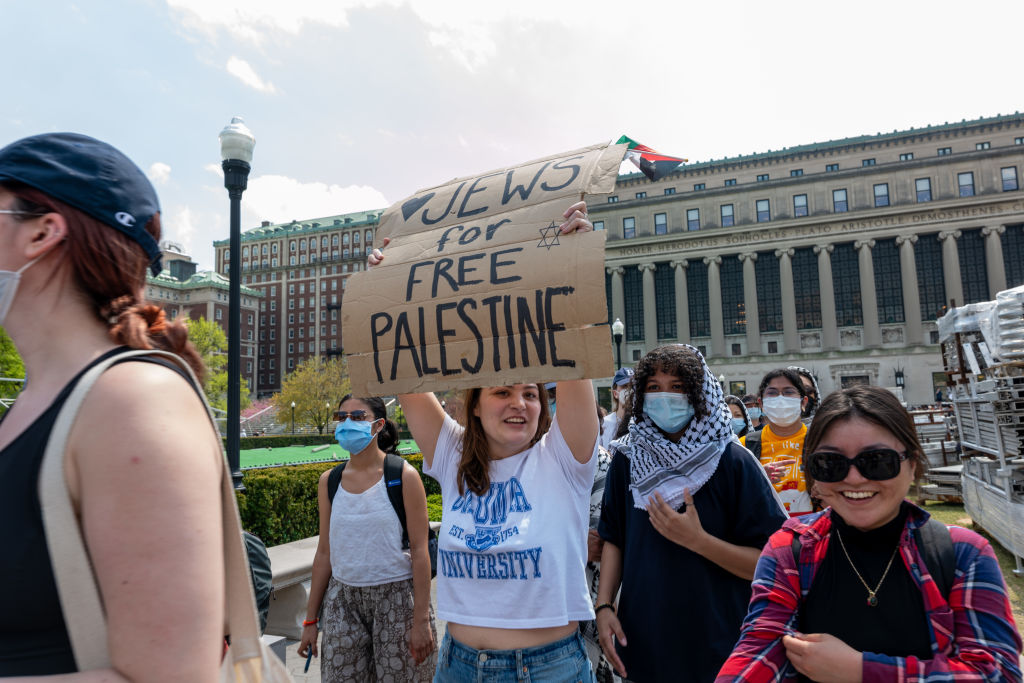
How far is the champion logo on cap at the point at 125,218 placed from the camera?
1244 millimetres

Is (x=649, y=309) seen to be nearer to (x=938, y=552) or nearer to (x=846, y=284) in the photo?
(x=846, y=284)

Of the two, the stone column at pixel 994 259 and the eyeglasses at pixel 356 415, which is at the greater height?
the stone column at pixel 994 259

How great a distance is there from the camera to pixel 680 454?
317cm

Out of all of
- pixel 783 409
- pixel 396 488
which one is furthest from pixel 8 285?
pixel 783 409

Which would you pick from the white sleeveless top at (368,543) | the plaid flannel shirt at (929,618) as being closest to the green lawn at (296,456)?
the white sleeveless top at (368,543)

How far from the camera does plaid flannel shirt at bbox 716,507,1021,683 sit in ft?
5.65

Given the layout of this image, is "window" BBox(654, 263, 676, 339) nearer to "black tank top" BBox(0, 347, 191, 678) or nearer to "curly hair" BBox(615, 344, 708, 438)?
"curly hair" BBox(615, 344, 708, 438)

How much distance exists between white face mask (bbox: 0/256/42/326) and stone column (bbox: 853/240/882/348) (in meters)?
64.7

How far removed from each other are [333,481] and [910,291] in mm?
64452

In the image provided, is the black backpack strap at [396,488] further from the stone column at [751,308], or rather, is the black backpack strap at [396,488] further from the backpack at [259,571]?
the stone column at [751,308]

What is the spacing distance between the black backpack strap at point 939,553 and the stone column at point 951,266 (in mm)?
64799

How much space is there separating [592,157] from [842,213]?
65185mm

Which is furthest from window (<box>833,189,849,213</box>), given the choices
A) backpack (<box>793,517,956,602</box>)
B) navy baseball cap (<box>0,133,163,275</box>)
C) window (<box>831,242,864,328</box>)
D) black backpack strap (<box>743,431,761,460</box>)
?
navy baseball cap (<box>0,133,163,275</box>)

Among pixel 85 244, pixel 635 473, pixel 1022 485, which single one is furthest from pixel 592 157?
pixel 1022 485
